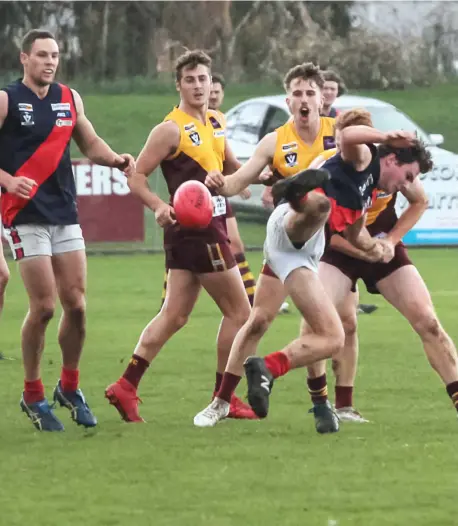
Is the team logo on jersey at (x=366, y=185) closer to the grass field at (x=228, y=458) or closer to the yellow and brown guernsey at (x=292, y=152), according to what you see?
the yellow and brown guernsey at (x=292, y=152)

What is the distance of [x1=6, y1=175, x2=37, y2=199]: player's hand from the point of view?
8.12 metres

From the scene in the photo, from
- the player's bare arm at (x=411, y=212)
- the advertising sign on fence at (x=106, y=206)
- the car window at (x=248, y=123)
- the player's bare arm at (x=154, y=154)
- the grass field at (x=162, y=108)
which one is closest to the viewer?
the player's bare arm at (x=411, y=212)

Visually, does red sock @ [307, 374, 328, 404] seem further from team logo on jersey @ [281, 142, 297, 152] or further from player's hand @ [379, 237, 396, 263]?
team logo on jersey @ [281, 142, 297, 152]

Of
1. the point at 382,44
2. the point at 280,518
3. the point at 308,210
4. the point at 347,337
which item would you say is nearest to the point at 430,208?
the point at 382,44

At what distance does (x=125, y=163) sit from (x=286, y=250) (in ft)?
4.34

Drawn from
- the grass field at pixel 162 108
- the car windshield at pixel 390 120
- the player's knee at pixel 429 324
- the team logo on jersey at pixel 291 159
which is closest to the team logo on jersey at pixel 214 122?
the team logo on jersey at pixel 291 159

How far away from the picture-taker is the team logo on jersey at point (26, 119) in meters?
8.37

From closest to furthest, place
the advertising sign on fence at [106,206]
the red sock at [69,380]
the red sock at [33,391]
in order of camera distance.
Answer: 1. the red sock at [33,391]
2. the red sock at [69,380]
3. the advertising sign on fence at [106,206]

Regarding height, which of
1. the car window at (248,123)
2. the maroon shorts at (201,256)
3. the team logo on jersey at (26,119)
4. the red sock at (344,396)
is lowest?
the car window at (248,123)

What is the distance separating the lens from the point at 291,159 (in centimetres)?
911

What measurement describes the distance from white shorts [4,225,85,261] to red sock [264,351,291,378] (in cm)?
143

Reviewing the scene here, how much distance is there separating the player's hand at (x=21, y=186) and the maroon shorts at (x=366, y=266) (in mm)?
1731

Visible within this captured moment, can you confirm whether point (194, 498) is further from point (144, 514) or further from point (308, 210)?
point (308, 210)

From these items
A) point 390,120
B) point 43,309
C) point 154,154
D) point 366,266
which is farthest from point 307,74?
point 390,120
